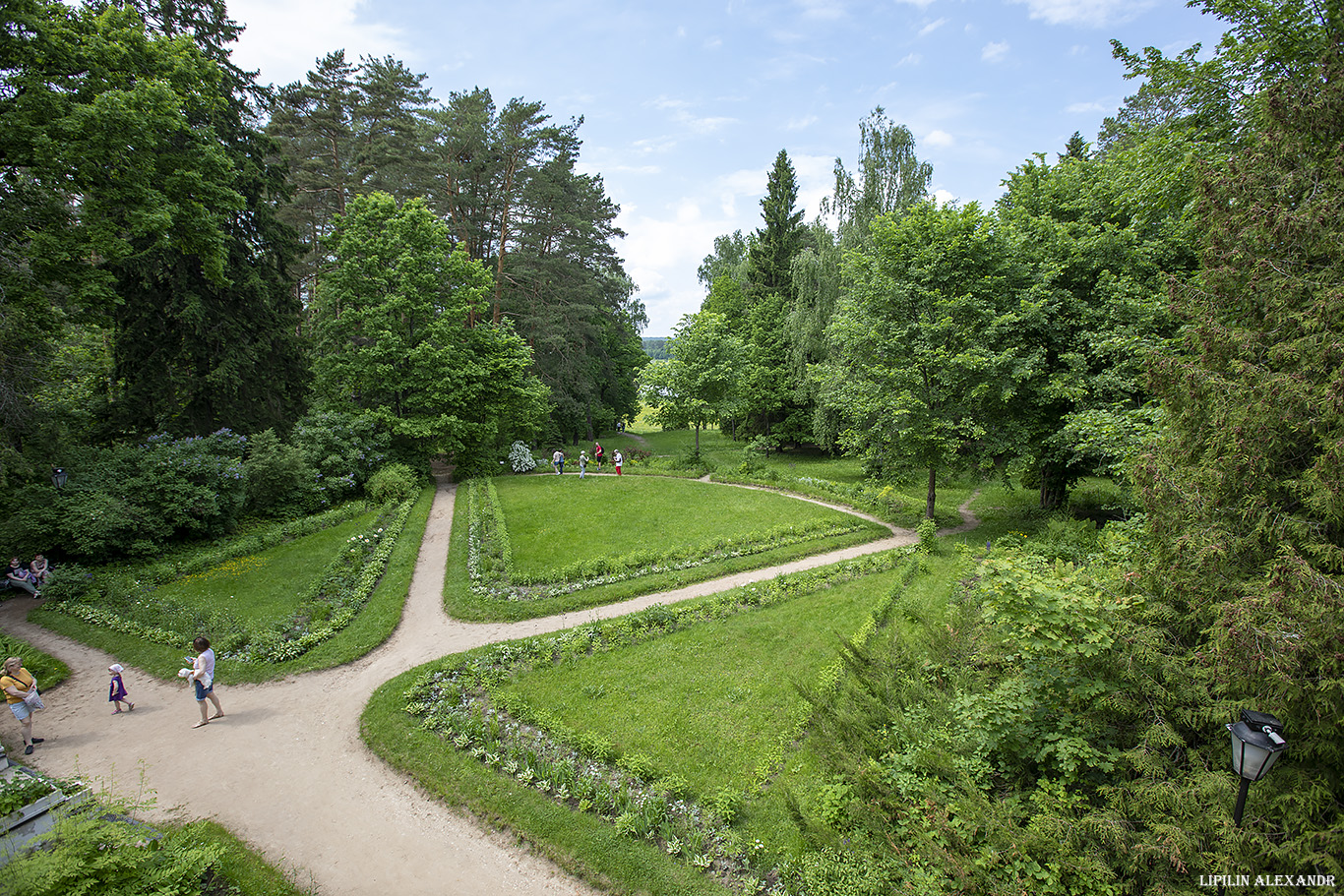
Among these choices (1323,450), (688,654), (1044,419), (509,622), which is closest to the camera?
(1323,450)

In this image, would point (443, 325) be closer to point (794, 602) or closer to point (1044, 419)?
point (794, 602)

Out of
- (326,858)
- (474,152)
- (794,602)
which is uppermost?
(474,152)

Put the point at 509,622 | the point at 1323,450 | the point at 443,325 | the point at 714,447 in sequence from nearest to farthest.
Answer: the point at 1323,450
the point at 509,622
the point at 443,325
the point at 714,447

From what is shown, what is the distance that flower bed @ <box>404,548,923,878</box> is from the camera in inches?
264

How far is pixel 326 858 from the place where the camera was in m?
6.53

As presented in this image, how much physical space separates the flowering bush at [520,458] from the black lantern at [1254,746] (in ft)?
87.9

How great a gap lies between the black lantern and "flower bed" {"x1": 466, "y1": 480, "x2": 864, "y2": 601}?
38.0 ft

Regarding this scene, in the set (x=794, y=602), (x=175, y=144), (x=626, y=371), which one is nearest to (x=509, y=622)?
(x=794, y=602)

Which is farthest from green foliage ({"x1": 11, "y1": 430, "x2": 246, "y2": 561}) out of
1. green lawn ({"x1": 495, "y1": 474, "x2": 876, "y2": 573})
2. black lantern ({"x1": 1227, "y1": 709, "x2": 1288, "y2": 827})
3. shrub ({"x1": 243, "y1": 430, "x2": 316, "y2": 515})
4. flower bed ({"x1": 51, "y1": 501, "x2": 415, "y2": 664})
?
black lantern ({"x1": 1227, "y1": 709, "x2": 1288, "y2": 827})

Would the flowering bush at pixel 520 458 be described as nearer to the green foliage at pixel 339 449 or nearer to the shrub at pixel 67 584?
the green foliage at pixel 339 449

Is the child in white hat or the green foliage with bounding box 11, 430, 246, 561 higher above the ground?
the green foliage with bounding box 11, 430, 246, 561

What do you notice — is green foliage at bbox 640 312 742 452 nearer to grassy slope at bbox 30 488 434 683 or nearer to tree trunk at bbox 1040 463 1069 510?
tree trunk at bbox 1040 463 1069 510

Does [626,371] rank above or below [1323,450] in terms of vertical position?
above

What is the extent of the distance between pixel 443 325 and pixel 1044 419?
Answer: 2332 centimetres
